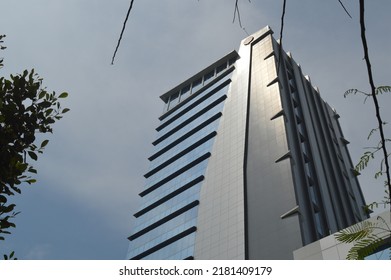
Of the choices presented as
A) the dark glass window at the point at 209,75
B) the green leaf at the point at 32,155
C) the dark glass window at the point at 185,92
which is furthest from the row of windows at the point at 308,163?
the green leaf at the point at 32,155

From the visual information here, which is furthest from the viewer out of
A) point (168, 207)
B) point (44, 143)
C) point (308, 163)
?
point (168, 207)

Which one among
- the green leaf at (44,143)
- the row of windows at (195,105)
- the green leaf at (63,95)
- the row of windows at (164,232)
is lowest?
the green leaf at (44,143)

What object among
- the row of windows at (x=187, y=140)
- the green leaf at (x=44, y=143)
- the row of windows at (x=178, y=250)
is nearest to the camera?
the green leaf at (x=44, y=143)

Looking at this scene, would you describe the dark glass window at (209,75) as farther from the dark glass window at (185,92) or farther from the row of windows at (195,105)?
the row of windows at (195,105)

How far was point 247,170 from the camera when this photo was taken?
40.3 metres

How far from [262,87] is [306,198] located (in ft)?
55.9

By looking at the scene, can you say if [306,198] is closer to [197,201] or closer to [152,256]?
[197,201]

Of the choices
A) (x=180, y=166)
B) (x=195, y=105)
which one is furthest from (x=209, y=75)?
(x=180, y=166)

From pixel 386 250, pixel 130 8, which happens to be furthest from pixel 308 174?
pixel 130 8

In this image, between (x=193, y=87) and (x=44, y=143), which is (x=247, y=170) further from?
(x=44, y=143)

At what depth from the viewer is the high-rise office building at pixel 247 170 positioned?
114ft

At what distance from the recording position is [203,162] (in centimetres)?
4819

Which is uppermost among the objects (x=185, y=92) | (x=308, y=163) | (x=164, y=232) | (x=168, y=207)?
(x=185, y=92)

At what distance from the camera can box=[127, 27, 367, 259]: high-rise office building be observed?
3481 centimetres
